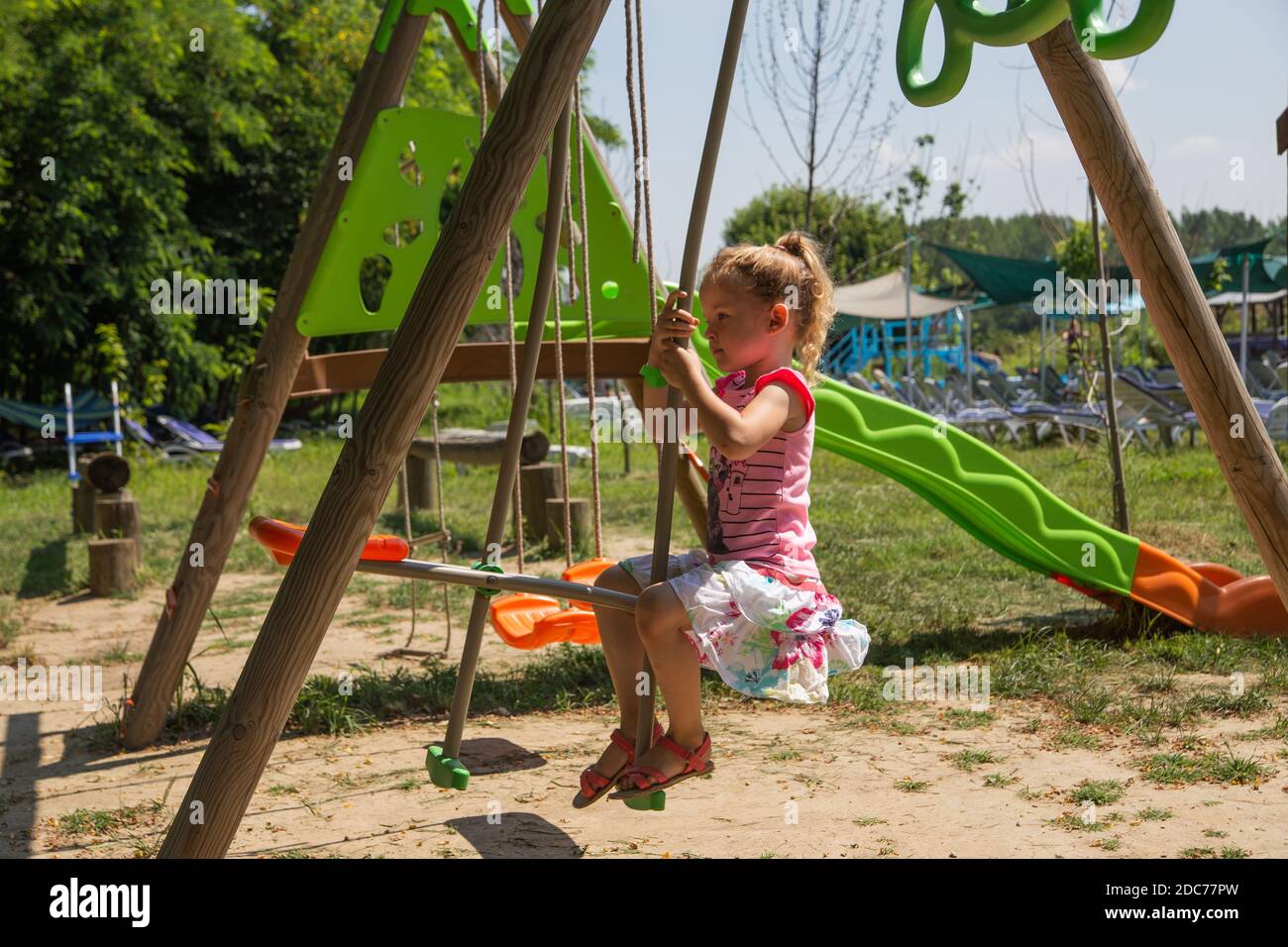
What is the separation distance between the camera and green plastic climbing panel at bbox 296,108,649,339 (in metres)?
4.50

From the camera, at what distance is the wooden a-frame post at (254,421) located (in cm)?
445

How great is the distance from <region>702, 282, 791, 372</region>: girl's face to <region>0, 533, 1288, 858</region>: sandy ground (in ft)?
4.27

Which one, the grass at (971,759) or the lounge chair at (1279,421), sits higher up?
the lounge chair at (1279,421)

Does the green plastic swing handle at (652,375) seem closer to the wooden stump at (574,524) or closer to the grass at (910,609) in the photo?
the grass at (910,609)

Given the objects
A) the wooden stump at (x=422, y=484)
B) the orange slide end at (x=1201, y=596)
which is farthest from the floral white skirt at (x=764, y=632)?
the wooden stump at (x=422, y=484)

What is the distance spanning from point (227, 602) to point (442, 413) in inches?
534

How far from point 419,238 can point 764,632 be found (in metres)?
2.71

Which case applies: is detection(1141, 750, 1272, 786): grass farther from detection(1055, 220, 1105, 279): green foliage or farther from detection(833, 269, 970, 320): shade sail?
detection(833, 269, 970, 320): shade sail

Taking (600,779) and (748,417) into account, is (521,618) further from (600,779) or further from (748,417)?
(748,417)

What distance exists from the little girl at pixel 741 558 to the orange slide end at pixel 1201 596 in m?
2.96

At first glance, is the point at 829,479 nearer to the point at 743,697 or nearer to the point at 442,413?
the point at 743,697
